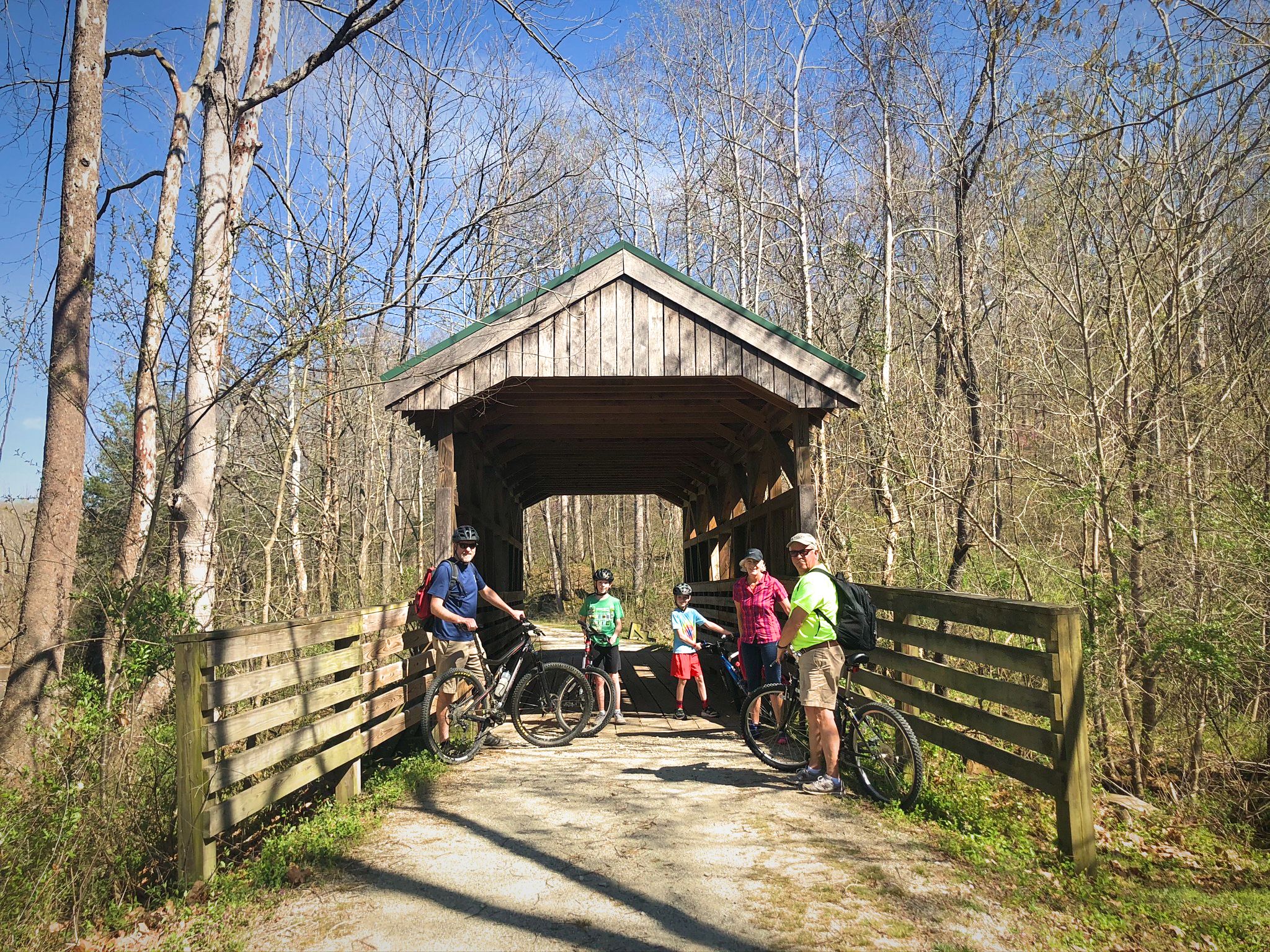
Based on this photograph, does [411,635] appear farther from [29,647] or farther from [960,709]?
[960,709]

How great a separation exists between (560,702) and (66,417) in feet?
15.3

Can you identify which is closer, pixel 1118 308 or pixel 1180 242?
pixel 1180 242

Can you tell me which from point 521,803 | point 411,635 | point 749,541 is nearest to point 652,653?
point 749,541

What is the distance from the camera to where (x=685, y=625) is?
31.9 ft

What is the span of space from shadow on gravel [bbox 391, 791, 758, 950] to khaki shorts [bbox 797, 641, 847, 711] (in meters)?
2.07

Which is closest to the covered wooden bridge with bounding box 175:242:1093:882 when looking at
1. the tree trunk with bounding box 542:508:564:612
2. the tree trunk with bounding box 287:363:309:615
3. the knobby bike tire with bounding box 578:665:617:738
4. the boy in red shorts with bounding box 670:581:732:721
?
the boy in red shorts with bounding box 670:581:732:721

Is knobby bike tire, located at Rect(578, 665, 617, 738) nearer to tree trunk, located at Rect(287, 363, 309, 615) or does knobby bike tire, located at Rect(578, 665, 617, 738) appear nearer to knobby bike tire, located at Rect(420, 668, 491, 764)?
knobby bike tire, located at Rect(420, 668, 491, 764)

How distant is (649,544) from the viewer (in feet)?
116

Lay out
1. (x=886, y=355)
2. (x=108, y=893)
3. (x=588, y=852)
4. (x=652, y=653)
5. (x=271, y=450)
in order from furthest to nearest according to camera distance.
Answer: (x=652, y=653) < (x=271, y=450) < (x=886, y=355) < (x=588, y=852) < (x=108, y=893)

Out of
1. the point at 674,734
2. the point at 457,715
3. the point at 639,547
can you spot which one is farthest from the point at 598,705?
the point at 639,547

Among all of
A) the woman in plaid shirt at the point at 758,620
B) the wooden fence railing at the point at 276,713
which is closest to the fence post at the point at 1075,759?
the woman in plaid shirt at the point at 758,620

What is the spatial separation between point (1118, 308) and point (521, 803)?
23.0 ft

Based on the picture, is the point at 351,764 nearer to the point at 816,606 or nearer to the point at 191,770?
the point at 191,770

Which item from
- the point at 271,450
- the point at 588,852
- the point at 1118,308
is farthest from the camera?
the point at 271,450
